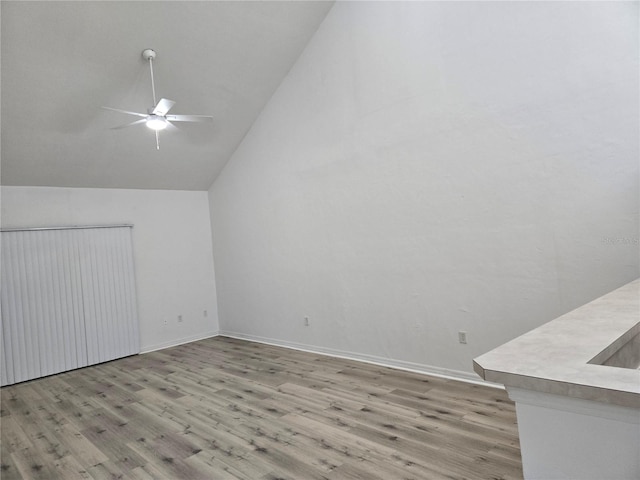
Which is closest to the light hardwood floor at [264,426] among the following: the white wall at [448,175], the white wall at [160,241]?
the white wall at [448,175]

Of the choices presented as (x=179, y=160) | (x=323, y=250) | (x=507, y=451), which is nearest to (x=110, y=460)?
(x=507, y=451)

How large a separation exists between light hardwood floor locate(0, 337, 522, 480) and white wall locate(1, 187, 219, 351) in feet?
5.17

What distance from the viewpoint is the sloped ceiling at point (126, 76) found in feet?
12.3

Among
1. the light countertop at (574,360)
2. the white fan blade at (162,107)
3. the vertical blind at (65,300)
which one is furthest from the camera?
the vertical blind at (65,300)

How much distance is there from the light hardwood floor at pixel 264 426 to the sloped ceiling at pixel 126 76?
278cm

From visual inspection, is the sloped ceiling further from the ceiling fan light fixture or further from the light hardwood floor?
the light hardwood floor

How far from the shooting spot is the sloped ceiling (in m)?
3.75

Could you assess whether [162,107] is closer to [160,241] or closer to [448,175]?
[448,175]

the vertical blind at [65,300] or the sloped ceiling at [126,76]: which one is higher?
the sloped ceiling at [126,76]

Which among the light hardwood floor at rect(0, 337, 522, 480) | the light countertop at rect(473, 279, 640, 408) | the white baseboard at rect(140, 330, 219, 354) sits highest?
the light countertop at rect(473, 279, 640, 408)

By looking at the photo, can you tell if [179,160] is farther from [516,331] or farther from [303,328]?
[516,331]

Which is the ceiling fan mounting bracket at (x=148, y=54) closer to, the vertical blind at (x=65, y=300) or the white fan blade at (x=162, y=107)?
the white fan blade at (x=162, y=107)

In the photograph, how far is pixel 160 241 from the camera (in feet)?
20.4

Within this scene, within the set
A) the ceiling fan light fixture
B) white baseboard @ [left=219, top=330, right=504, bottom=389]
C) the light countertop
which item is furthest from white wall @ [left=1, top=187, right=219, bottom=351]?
the light countertop
